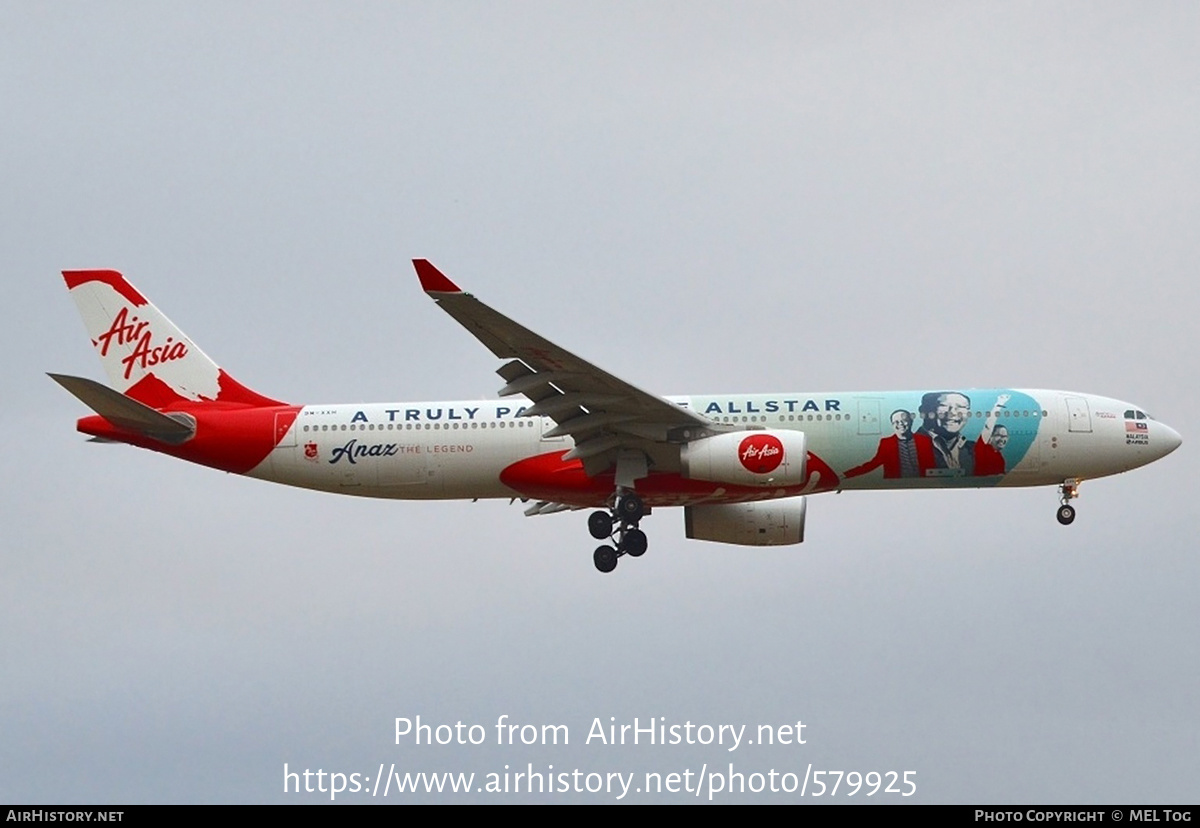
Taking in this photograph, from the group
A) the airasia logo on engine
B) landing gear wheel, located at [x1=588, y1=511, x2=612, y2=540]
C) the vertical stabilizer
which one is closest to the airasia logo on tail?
the vertical stabilizer

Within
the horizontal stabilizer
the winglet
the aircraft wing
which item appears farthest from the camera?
the horizontal stabilizer

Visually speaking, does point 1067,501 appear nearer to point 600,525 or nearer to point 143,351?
point 600,525

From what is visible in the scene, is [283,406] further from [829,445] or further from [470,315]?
[829,445]

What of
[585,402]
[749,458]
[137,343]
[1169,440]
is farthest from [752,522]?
[137,343]

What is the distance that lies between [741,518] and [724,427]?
14.6 ft

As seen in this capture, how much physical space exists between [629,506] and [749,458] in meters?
3.46

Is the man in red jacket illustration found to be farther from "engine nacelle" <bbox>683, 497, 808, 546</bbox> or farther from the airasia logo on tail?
the airasia logo on tail

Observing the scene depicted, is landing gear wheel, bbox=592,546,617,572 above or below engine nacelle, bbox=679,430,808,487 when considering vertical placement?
below

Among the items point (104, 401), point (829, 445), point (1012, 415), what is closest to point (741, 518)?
point (829, 445)

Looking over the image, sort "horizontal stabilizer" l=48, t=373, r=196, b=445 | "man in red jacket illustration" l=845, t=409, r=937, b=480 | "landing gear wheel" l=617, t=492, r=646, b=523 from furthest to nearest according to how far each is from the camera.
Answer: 1. "landing gear wheel" l=617, t=492, r=646, b=523
2. "man in red jacket illustration" l=845, t=409, r=937, b=480
3. "horizontal stabilizer" l=48, t=373, r=196, b=445

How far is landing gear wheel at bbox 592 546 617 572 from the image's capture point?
4750 centimetres

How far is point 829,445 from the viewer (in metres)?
46.0

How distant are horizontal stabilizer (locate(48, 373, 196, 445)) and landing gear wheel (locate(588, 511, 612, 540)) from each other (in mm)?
10023

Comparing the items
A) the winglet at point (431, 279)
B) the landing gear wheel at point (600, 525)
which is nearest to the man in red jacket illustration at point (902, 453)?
the landing gear wheel at point (600, 525)
